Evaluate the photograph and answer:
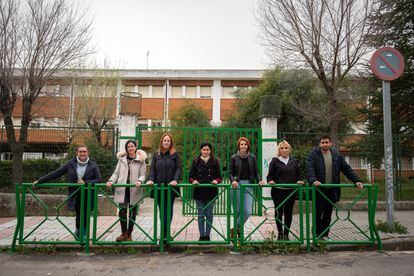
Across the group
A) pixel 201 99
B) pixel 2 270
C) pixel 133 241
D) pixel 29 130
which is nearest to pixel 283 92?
pixel 201 99

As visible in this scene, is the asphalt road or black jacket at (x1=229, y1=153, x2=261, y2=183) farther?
black jacket at (x1=229, y1=153, x2=261, y2=183)

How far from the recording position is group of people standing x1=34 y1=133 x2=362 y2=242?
17.6ft

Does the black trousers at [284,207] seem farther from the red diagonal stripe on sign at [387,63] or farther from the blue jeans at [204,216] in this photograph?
the red diagonal stripe on sign at [387,63]

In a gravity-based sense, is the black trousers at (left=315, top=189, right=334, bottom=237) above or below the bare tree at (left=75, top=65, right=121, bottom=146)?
below

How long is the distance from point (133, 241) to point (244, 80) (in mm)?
23828

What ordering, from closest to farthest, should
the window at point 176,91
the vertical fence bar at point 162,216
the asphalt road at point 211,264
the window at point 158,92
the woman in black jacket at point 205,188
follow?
the asphalt road at point 211,264
the vertical fence bar at point 162,216
the woman in black jacket at point 205,188
the window at point 158,92
the window at point 176,91

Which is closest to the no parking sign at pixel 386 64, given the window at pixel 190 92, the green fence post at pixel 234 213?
the green fence post at pixel 234 213

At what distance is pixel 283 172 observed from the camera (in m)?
5.50

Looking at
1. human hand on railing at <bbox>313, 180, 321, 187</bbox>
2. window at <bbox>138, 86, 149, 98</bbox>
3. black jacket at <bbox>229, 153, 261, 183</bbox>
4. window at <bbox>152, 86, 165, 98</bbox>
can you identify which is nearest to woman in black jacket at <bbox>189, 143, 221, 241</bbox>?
black jacket at <bbox>229, 153, 261, 183</bbox>

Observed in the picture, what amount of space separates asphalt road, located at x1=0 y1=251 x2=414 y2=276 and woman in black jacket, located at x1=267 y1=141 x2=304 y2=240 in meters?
0.64

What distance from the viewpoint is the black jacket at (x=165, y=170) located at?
5398 millimetres

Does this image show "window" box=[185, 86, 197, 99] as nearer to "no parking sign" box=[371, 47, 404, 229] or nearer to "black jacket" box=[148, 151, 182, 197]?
"no parking sign" box=[371, 47, 404, 229]

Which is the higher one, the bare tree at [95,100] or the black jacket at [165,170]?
the bare tree at [95,100]

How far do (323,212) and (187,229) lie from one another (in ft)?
8.48
